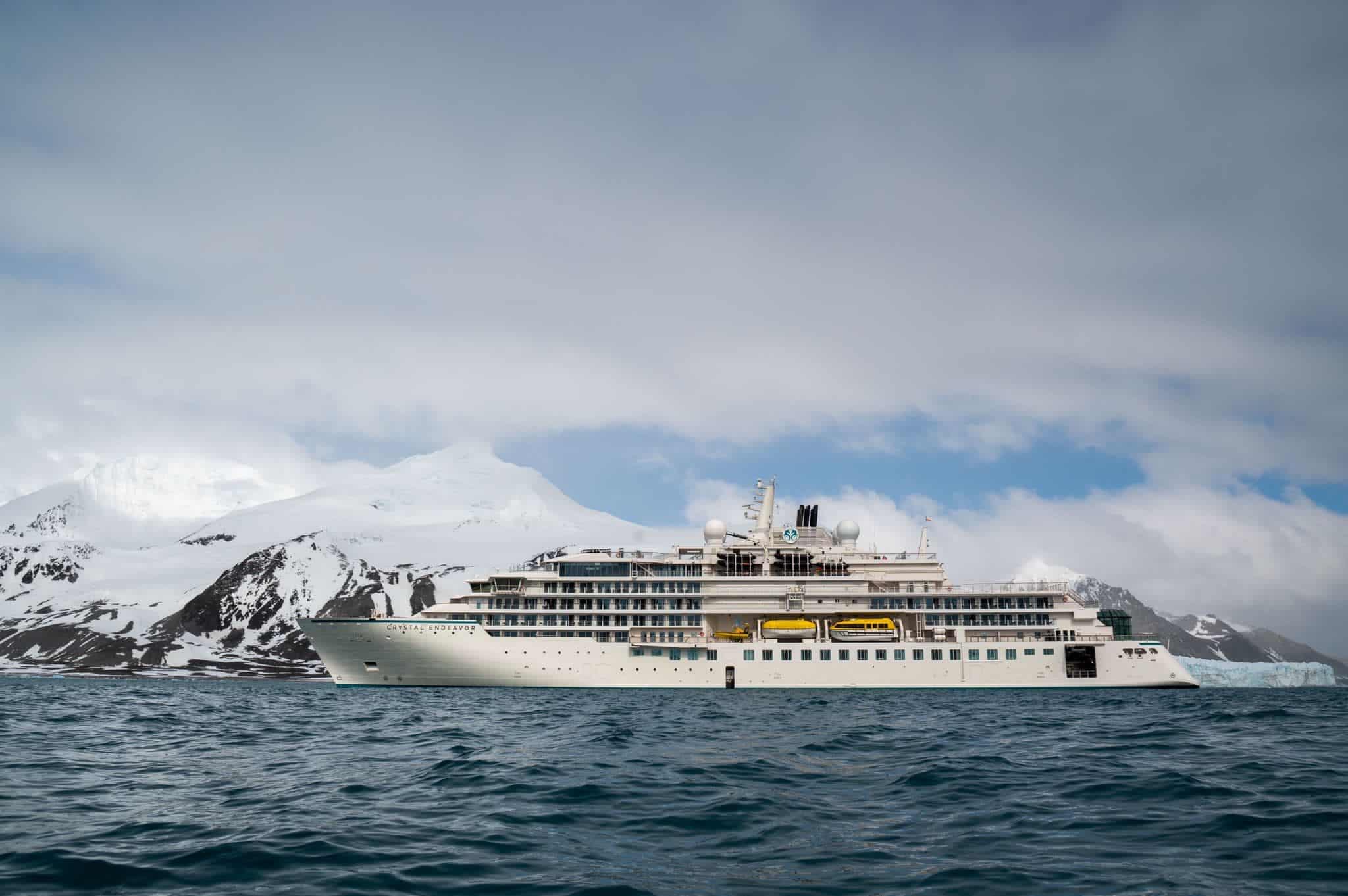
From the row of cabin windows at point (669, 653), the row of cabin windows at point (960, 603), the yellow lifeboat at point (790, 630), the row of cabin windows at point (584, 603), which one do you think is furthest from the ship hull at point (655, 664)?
the row of cabin windows at point (584, 603)

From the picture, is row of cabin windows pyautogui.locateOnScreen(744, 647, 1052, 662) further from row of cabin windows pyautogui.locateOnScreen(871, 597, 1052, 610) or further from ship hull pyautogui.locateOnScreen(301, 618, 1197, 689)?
row of cabin windows pyautogui.locateOnScreen(871, 597, 1052, 610)

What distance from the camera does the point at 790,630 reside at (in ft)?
253

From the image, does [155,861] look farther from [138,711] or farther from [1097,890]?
[138,711]

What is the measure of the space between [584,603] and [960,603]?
3483 cm

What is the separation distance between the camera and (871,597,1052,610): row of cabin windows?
78125 millimetres

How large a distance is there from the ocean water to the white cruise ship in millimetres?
45173

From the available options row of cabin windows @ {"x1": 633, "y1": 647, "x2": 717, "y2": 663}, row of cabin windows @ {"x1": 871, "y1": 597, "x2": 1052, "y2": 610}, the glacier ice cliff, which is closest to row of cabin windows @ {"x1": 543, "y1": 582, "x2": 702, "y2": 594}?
row of cabin windows @ {"x1": 633, "y1": 647, "x2": 717, "y2": 663}

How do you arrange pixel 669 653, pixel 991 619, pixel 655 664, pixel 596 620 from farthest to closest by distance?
pixel 991 619 → pixel 596 620 → pixel 669 653 → pixel 655 664

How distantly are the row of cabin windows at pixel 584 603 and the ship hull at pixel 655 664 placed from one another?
3799 millimetres

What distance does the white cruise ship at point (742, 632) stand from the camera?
72.6 m

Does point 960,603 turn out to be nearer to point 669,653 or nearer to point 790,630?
point 790,630

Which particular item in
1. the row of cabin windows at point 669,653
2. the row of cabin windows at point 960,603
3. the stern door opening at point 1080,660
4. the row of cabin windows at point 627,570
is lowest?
the stern door opening at point 1080,660

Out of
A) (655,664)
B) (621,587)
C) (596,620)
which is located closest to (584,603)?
(596,620)

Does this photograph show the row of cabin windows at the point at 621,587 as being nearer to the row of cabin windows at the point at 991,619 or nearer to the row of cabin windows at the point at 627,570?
the row of cabin windows at the point at 627,570
